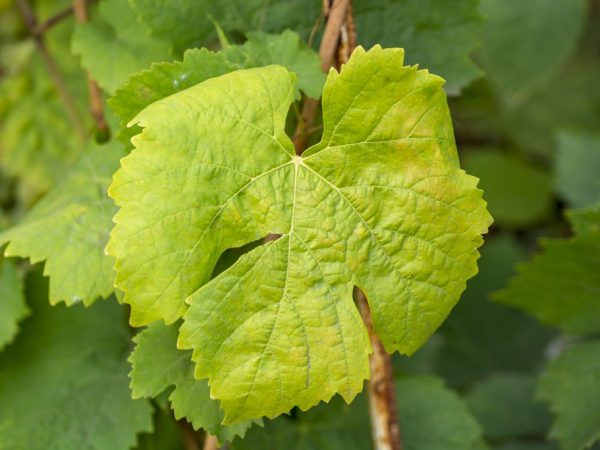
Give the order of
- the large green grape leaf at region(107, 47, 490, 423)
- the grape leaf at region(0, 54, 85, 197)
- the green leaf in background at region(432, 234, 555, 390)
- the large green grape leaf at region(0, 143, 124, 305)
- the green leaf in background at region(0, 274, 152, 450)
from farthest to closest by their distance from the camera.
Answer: the green leaf in background at region(432, 234, 555, 390), the grape leaf at region(0, 54, 85, 197), the green leaf in background at region(0, 274, 152, 450), the large green grape leaf at region(0, 143, 124, 305), the large green grape leaf at region(107, 47, 490, 423)

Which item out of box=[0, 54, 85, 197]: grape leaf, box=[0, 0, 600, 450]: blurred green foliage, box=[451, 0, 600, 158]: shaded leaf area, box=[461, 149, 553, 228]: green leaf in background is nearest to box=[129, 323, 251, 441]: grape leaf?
box=[0, 0, 600, 450]: blurred green foliage

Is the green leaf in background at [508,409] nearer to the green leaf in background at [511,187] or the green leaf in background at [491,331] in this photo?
the green leaf in background at [491,331]

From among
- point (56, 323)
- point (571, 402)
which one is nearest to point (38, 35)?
point (56, 323)

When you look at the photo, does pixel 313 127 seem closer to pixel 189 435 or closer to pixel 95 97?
pixel 95 97

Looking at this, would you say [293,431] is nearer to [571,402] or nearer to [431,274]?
[431,274]

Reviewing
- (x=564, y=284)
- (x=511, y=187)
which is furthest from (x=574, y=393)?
(x=511, y=187)

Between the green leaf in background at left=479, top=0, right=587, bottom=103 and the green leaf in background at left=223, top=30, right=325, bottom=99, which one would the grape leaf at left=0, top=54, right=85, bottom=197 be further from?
the green leaf in background at left=479, top=0, right=587, bottom=103
